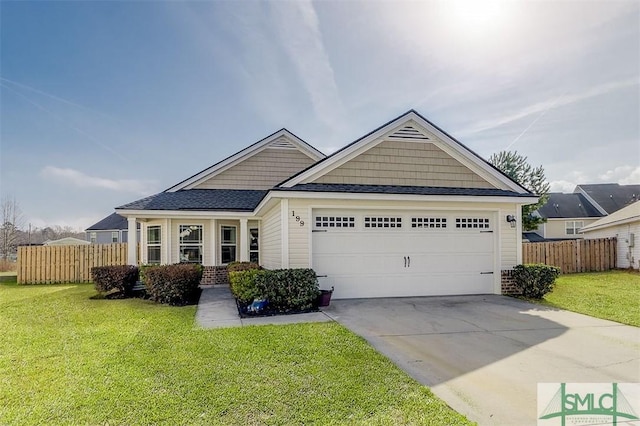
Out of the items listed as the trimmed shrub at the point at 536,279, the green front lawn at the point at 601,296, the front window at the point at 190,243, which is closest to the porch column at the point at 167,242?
the front window at the point at 190,243

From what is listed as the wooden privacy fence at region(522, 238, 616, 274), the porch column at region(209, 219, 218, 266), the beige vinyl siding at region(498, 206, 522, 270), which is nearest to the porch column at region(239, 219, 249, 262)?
the porch column at region(209, 219, 218, 266)

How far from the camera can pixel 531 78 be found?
1030cm

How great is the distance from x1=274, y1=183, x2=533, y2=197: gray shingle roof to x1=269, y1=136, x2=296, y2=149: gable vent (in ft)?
23.1

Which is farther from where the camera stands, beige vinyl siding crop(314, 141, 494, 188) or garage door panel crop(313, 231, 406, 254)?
beige vinyl siding crop(314, 141, 494, 188)

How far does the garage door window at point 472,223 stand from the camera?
33.1 feet

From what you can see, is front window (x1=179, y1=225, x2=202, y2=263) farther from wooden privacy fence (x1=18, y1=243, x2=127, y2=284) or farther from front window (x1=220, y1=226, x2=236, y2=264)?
wooden privacy fence (x1=18, y1=243, x2=127, y2=284)

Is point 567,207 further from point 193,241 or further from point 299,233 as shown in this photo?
point 193,241

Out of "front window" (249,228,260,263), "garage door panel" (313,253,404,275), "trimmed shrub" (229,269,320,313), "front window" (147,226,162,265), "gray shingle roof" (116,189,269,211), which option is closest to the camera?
"trimmed shrub" (229,269,320,313)

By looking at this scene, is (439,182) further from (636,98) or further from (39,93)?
(39,93)

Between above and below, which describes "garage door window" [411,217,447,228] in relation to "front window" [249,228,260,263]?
above

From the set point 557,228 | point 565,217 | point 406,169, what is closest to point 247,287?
point 406,169

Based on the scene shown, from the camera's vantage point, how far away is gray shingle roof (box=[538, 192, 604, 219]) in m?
29.6

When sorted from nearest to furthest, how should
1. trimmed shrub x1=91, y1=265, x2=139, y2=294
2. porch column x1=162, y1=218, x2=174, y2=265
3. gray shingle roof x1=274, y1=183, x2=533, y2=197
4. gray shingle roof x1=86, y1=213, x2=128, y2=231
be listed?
gray shingle roof x1=274, y1=183, x2=533, y2=197
trimmed shrub x1=91, y1=265, x2=139, y2=294
porch column x1=162, y1=218, x2=174, y2=265
gray shingle roof x1=86, y1=213, x2=128, y2=231

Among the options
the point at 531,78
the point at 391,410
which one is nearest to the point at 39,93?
the point at 391,410
